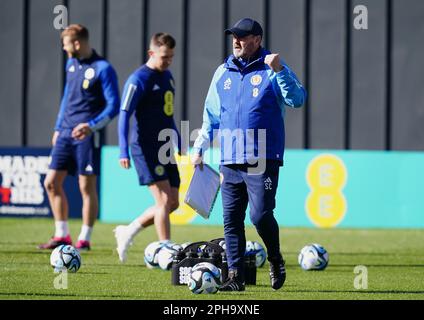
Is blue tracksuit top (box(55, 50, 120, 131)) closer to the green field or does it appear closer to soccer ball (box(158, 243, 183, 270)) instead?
the green field

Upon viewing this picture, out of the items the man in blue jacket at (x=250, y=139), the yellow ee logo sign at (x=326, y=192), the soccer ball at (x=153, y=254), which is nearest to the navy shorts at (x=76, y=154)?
the soccer ball at (x=153, y=254)

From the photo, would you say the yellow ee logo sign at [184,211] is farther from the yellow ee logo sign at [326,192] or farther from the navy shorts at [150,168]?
the navy shorts at [150,168]

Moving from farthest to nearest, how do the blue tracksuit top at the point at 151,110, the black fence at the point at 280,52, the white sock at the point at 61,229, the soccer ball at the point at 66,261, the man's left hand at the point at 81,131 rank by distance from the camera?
the black fence at the point at 280,52 < the white sock at the point at 61,229 < the man's left hand at the point at 81,131 < the blue tracksuit top at the point at 151,110 < the soccer ball at the point at 66,261

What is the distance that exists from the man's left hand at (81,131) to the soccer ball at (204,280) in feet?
13.2

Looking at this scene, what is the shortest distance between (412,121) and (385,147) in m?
0.65

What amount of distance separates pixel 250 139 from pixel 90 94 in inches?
168

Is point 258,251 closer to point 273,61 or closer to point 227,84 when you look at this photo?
point 227,84

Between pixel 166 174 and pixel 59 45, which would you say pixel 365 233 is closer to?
pixel 166 174

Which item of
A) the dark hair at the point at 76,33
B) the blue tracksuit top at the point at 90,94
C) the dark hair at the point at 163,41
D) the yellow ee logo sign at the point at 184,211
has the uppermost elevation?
the dark hair at the point at 76,33

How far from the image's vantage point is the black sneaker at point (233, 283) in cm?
825

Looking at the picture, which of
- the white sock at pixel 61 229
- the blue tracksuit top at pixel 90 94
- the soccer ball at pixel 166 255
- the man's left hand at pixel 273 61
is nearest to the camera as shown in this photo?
the man's left hand at pixel 273 61

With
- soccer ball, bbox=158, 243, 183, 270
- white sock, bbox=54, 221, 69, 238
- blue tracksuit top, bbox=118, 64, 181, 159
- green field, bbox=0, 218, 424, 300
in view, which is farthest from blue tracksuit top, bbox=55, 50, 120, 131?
soccer ball, bbox=158, 243, 183, 270

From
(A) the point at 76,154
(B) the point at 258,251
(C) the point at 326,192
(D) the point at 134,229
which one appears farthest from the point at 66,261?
(C) the point at 326,192

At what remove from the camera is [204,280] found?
8000 mm
